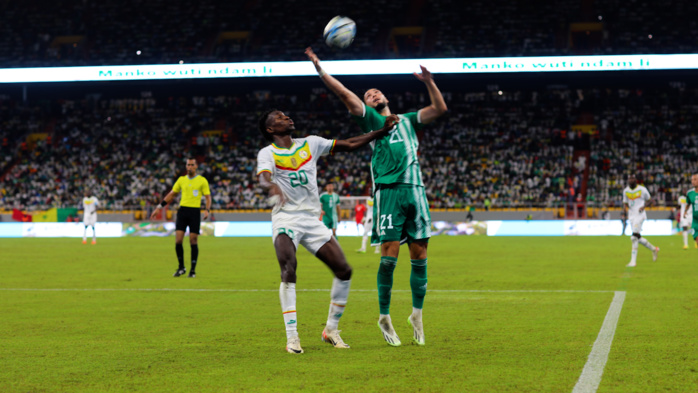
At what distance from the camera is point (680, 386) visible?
5285 millimetres

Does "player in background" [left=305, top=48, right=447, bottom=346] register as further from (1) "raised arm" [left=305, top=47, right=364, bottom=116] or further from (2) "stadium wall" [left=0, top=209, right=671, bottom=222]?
(2) "stadium wall" [left=0, top=209, right=671, bottom=222]

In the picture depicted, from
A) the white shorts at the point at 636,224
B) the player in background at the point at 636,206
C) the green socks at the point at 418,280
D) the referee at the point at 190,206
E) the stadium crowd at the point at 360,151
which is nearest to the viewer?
the green socks at the point at 418,280

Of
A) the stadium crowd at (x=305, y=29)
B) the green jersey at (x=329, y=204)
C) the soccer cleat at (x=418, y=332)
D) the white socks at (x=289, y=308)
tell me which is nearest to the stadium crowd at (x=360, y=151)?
the stadium crowd at (x=305, y=29)

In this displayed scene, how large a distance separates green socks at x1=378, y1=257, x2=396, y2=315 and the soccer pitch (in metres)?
0.37

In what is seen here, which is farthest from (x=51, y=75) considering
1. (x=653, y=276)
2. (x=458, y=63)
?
(x=653, y=276)

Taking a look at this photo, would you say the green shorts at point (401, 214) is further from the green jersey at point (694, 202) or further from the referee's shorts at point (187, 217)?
the green jersey at point (694, 202)

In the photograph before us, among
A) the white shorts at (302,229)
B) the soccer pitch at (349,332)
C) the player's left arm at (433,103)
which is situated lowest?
the soccer pitch at (349,332)

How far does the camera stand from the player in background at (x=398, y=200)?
7.20 metres

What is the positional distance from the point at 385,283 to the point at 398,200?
77 centimetres

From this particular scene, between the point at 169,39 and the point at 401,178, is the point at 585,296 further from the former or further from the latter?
the point at 169,39

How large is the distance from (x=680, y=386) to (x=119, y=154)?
45619 millimetres

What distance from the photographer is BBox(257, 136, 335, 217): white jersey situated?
23.0ft

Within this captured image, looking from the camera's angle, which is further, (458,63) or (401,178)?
(458,63)

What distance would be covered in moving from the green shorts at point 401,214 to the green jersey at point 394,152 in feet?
0.27
